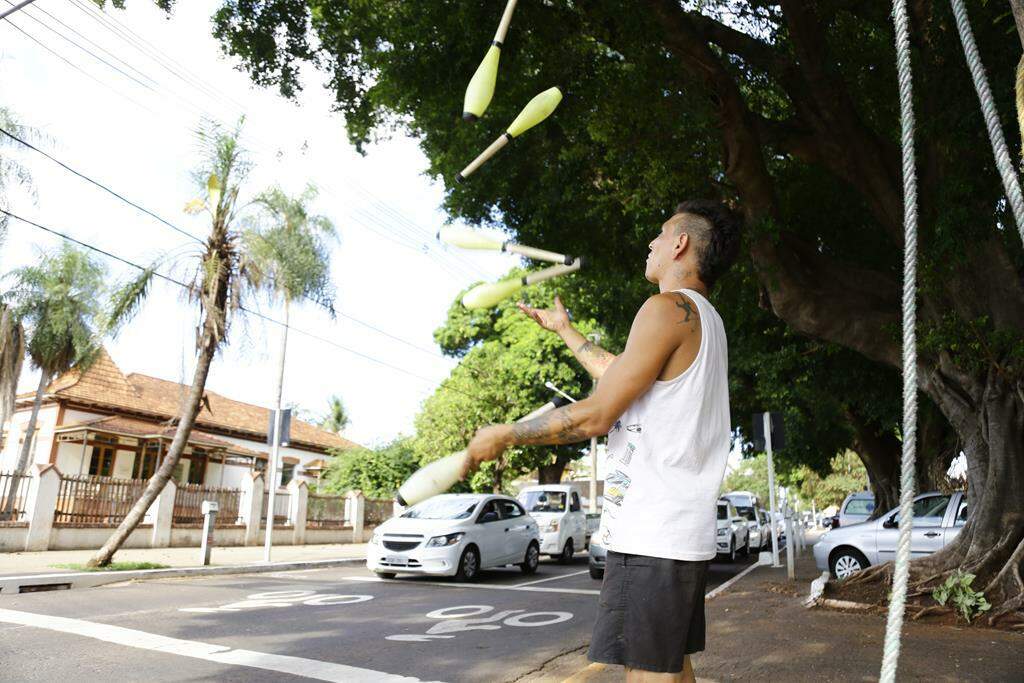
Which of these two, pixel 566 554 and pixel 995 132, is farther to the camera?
pixel 566 554

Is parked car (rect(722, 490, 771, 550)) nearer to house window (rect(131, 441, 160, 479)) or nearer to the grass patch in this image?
the grass patch

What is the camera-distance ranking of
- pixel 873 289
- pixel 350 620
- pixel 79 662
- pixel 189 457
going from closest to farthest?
1. pixel 79 662
2. pixel 350 620
3. pixel 873 289
4. pixel 189 457

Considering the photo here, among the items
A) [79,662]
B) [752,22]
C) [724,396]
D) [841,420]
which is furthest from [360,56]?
[841,420]

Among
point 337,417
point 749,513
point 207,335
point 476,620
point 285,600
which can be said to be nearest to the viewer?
point 476,620

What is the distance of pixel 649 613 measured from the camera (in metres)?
2.31

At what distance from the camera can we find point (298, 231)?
14.6 metres

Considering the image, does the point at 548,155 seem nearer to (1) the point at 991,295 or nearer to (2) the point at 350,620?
(1) the point at 991,295

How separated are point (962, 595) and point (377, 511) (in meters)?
21.1

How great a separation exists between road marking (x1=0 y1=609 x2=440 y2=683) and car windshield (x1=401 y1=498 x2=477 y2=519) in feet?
22.9

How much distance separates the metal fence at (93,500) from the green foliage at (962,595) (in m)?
16.1

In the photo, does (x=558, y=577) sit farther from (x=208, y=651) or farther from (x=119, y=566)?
(x=208, y=651)

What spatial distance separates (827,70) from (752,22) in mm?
1729

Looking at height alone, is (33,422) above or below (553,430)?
above

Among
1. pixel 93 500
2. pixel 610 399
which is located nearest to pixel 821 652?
pixel 610 399
